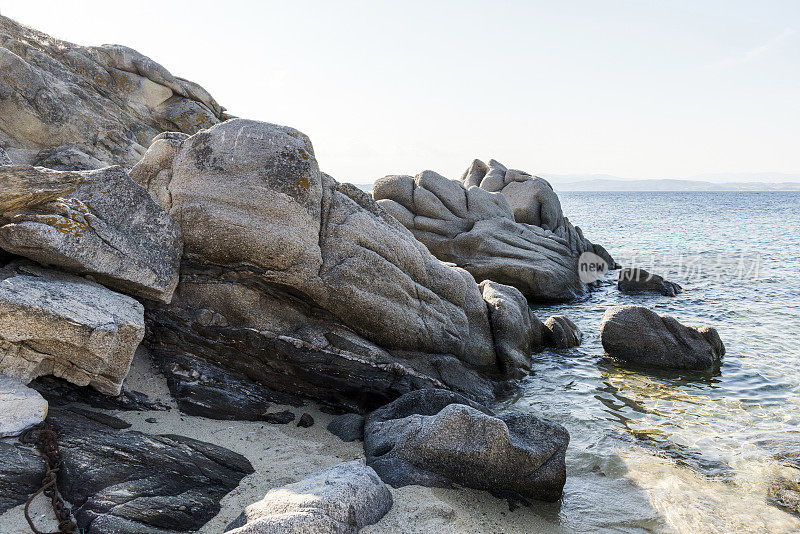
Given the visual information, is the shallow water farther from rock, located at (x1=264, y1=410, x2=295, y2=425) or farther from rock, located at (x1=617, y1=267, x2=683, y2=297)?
rock, located at (x1=264, y1=410, x2=295, y2=425)

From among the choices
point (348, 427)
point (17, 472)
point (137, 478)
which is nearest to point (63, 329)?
point (17, 472)

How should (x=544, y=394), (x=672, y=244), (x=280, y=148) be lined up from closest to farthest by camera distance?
(x=280, y=148), (x=544, y=394), (x=672, y=244)

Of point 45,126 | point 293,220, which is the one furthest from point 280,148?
point 45,126

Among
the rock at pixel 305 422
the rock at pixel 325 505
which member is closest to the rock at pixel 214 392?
the rock at pixel 305 422

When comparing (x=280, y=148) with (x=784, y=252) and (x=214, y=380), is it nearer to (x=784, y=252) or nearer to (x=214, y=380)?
(x=214, y=380)

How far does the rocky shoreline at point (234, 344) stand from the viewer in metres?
6.79

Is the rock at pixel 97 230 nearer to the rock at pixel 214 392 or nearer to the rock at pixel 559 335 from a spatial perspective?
the rock at pixel 214 392

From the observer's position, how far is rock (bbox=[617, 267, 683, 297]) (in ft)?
90.1

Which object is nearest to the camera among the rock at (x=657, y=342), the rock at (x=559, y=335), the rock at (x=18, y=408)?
the rock at (x=18, y=408)

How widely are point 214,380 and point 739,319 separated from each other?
67.9 feet

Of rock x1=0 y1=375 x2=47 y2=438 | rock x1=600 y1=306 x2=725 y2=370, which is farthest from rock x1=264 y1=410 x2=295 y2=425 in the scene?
rock x1=600 y1=306 x2=725 y2=370

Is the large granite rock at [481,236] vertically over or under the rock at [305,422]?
over

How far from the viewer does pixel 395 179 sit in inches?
1088

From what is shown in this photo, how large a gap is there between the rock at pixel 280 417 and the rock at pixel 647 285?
22.6 m
